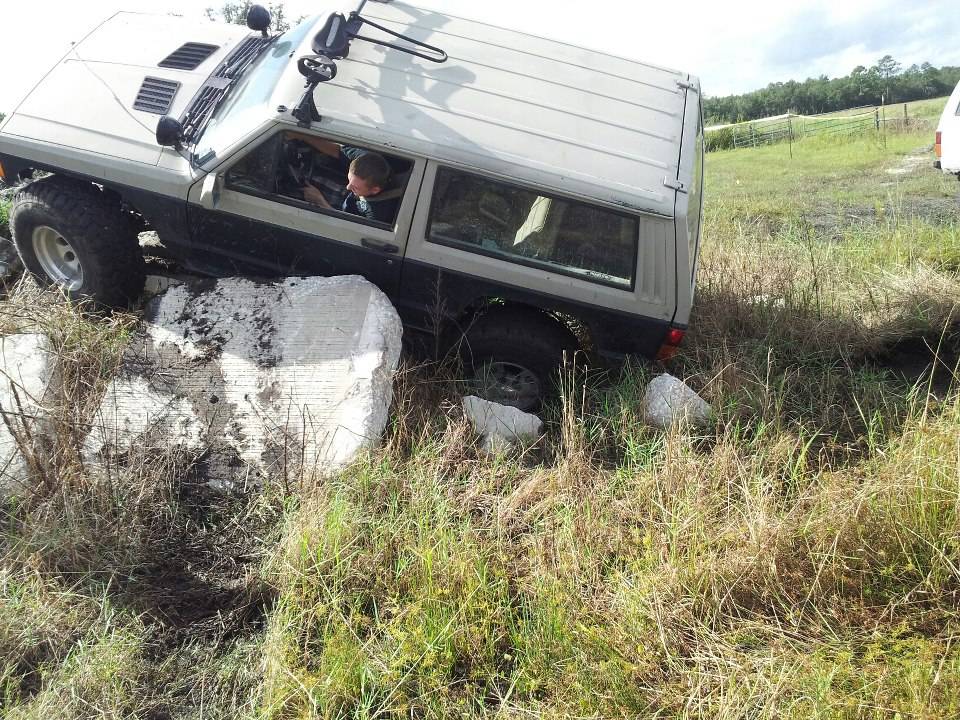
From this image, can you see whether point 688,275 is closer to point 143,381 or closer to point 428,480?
point 428,480

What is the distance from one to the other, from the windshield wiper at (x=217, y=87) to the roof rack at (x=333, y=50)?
0.71m

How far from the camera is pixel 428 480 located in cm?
322

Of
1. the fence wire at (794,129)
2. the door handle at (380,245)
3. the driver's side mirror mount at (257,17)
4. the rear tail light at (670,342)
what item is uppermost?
the driver's side mirror mount at (257,17)

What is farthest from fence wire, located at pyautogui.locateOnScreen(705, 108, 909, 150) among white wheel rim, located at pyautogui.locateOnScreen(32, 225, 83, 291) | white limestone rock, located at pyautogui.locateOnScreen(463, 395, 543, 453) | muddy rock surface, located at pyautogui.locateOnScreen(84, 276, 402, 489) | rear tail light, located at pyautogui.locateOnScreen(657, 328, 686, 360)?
white wheel rim, located at pyautogui.locateOnScreen(32, 225, 83, 291)

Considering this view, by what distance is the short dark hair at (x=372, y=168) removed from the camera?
3611mm

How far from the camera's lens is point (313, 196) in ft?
12.3

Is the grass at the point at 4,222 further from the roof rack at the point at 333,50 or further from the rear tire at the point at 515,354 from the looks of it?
the rear tire at the point at 515,354

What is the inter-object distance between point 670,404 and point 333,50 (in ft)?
8.45

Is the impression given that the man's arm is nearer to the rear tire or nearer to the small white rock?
the small white rock

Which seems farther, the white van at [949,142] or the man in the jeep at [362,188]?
the white van at [949,142]

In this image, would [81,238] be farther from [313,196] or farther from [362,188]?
[362,188]

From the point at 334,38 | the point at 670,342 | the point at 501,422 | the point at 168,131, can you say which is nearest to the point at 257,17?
the point at 334,38

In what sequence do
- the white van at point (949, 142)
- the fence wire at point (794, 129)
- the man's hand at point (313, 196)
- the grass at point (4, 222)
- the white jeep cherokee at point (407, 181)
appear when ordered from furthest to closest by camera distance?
the fence wire at point (794, 129) < the white van at point (949, 142) < the grass at point (4, 222) < the man's hand at point (313, 196) < the white jeep cherokee at point (407, 181)

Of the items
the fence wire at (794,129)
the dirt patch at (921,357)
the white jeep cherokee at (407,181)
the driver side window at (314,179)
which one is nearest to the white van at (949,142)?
the dirt patch at (921,357)
